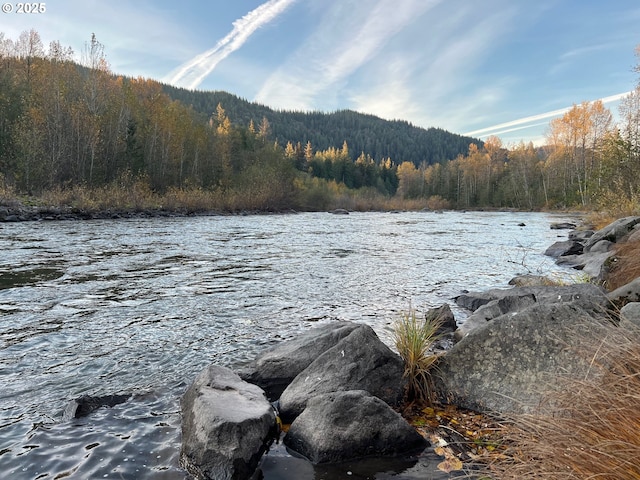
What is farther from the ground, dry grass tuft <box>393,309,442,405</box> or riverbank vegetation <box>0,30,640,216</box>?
riverbank vegetation <box>0,30,640,216</box>

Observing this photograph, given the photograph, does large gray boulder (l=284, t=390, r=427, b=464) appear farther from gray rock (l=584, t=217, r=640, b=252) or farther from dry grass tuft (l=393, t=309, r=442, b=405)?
gray rock (l=584, t=217, r=640, b=252)

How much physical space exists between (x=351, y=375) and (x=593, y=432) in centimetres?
287

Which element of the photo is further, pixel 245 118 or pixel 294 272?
pixel 245 118

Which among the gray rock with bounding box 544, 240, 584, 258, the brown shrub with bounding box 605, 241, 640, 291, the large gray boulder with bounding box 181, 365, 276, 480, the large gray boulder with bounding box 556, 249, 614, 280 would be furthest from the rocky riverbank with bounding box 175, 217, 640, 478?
the gray rock with bounding box 544, 240, 584, 258

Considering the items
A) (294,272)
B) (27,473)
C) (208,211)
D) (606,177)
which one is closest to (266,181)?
(208,211)

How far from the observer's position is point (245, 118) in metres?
166

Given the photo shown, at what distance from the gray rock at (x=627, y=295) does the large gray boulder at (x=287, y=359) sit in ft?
10.9

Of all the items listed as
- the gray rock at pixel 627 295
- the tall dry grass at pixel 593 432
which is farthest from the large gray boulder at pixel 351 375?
the gray rock at pixel 627 295

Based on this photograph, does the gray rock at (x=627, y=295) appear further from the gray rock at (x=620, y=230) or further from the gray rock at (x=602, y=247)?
the gray rock at (x=620, y=230)

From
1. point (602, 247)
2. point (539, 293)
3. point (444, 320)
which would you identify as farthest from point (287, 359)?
point (602, 247)

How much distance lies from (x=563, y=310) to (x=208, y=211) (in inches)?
1602

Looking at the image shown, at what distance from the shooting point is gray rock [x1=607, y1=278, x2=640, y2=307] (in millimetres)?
5066

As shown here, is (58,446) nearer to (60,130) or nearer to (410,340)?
(410,340)

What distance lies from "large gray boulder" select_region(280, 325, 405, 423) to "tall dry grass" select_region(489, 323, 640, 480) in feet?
7.01
